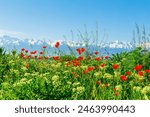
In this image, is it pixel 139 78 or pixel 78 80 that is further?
pixel 78 80

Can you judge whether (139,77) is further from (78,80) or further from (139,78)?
(78,80)

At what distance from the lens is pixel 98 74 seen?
682 cm

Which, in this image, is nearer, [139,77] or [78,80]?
[139,77]

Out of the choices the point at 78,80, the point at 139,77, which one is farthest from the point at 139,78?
the point at 78,80

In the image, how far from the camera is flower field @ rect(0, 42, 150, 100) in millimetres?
5270

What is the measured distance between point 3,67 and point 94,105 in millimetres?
3759

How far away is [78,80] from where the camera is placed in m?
7.34

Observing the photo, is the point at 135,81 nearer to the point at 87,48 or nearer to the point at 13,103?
the point at 13,103

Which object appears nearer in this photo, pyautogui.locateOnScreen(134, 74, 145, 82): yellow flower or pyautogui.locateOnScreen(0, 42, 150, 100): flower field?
pyautogui.locateOnScreen(0, 42, 150, 100): flower field

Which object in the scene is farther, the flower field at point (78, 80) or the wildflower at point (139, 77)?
the wildflower at point (139, 77)

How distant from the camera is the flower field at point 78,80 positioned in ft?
17.3

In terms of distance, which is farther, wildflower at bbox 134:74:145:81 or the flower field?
wildflower at bbox 134:74:145:81

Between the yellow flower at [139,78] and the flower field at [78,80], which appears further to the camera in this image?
the yellow flower at [139,78]

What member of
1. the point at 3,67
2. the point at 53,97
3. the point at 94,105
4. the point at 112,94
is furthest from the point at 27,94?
the point at 3,67
